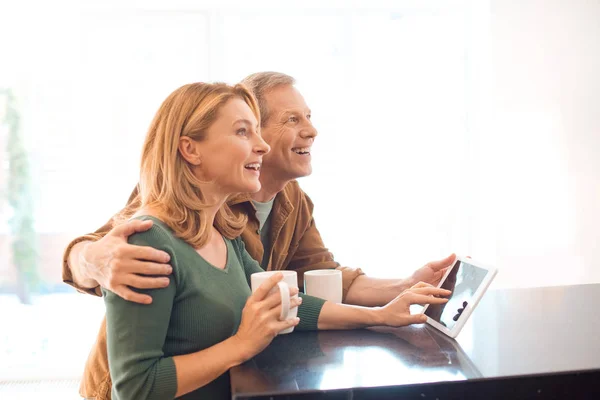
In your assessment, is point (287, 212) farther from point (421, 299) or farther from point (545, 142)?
point (545, 142)

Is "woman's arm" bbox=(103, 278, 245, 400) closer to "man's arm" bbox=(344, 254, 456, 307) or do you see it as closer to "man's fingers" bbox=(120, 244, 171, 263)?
"man's fingers" bbox=(120, 244, 171, 263)

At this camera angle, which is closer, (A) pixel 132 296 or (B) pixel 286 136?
(A) pixel 132 296

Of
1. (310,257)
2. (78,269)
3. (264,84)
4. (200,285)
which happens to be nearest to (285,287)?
(200,285)

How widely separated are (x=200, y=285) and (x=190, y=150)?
0.29 meters

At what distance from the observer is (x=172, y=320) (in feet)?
3.83

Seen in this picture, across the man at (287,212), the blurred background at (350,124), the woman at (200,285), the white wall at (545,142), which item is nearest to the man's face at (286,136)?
the man at (287,212)

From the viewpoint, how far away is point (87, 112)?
366cm

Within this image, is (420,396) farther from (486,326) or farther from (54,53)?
(54,53)

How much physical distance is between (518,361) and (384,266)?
2.91 metres

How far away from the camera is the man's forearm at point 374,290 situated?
1617mm

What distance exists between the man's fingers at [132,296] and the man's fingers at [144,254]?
0.06 meters

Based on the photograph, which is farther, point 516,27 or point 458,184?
point 458,184

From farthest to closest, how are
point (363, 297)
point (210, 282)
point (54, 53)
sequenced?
point (54, 53) < point (363, 297) < point (210, 282)

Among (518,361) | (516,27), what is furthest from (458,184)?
(518,361)
